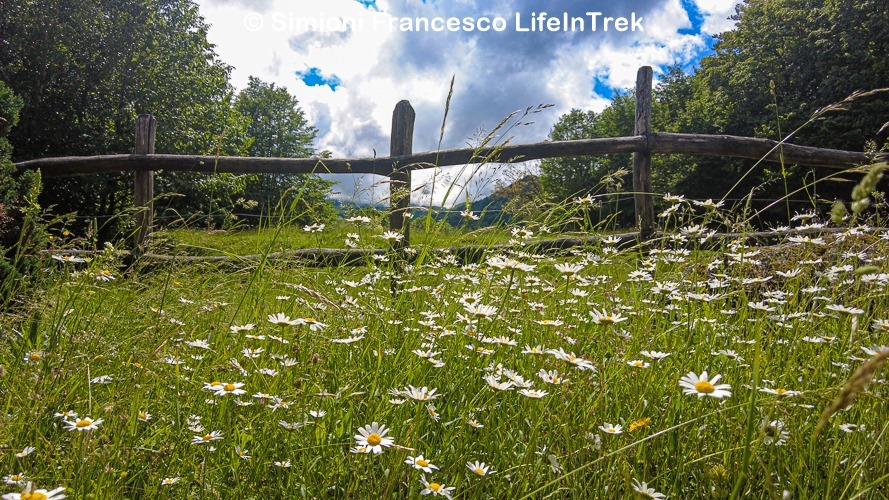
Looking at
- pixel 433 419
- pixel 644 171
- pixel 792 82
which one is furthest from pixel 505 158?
pixel 792 82

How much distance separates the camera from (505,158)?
14.7 ft

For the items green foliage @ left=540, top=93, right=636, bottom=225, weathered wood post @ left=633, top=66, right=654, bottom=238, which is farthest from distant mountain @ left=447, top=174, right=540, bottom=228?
green foliage @ left=540, top=93, right=636, bottom=225

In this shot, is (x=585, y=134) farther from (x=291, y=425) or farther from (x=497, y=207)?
(x=291, y=425)

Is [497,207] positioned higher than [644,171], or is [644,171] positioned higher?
[644,171]

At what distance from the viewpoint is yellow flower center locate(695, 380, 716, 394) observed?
3.09 ft

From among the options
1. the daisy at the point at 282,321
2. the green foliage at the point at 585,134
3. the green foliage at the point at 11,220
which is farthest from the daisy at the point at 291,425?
the green foliage at the point at 585,134

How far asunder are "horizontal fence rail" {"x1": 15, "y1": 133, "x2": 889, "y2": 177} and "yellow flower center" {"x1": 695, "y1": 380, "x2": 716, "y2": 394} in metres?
3.50

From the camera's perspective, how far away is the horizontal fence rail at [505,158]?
4.49m

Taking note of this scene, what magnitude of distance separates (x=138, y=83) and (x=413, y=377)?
16.9 m

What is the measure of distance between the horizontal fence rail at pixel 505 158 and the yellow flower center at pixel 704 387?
11.5 ft

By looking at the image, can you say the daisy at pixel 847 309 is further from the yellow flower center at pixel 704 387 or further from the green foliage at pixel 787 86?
the green foliage at pixel 787 86

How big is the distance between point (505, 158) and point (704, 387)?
3648 millimetres

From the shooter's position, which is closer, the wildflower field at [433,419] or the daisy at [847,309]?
the wildflower field at [433,419]

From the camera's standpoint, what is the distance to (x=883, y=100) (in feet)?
52.7
